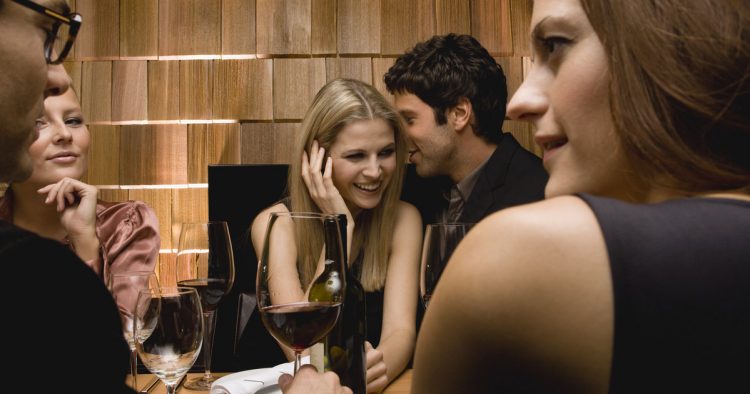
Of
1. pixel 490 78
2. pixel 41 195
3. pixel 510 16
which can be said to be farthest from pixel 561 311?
pixel 510 16

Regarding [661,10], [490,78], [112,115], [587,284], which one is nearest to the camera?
[587,284]

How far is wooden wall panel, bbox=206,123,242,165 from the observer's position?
10.00ft

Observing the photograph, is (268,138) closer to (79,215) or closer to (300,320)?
(79,215)

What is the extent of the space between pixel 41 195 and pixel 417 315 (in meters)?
1.43

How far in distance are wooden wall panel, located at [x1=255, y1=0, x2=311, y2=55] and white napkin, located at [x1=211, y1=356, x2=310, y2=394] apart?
7.13 ft

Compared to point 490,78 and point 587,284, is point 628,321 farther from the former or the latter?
point 490,78

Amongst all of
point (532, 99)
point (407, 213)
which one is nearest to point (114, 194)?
point (407, 213)

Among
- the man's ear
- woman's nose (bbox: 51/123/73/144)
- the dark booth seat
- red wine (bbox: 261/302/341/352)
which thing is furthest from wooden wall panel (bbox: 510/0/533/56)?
red wine (bbox: 261/302/341/352)

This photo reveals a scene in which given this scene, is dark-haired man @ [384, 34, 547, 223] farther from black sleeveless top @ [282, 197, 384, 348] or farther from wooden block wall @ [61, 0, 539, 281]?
black sleeveless top @ [282, 197, 384, 348]

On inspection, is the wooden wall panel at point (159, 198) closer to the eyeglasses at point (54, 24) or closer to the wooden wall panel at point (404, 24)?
the wooden wall panel at point (404, 24)

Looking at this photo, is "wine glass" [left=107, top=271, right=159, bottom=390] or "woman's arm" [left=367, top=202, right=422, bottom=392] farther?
"woman's arm" [left=367, top=202, right=422, bottom=392]

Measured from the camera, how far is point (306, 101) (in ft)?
10.0

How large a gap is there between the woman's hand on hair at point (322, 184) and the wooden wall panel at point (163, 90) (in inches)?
43.7

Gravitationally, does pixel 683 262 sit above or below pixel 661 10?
below
